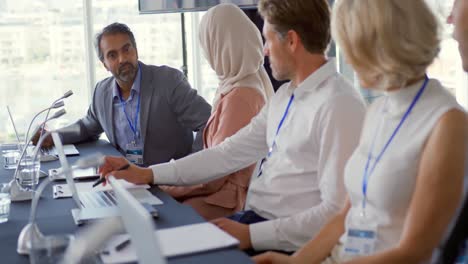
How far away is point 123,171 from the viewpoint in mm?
2273

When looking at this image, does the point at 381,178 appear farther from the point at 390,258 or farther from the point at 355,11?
the point at 355,11

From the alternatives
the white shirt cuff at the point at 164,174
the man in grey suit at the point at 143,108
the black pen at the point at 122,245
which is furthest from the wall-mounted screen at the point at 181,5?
the black pen at the point at 122,245

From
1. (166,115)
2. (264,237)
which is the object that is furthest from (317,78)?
(166,115)

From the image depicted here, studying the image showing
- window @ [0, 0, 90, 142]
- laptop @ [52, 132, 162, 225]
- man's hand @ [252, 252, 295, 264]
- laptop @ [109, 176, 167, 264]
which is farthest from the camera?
window @ [0, 0, 90, 142]

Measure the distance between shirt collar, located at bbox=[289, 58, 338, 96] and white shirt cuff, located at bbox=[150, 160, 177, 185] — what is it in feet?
2.01

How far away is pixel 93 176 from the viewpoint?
2.55 metres

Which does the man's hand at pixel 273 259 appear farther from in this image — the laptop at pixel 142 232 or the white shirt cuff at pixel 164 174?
the laptop at pixel 142 232

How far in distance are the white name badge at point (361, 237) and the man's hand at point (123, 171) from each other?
0.92m

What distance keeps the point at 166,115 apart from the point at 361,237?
1954mm

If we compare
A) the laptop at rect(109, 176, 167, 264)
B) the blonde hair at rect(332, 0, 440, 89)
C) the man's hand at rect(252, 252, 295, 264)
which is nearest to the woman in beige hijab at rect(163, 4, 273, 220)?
the man's hand at rect(252, 252, 295, 264)

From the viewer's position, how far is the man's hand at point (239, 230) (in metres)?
1.96

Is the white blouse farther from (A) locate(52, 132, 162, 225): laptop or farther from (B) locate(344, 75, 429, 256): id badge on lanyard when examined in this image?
(A) locate(52, 132, 162, 225): laptop

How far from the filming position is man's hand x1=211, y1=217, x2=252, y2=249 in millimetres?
1957

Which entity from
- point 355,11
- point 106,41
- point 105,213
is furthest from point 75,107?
point 355,11
